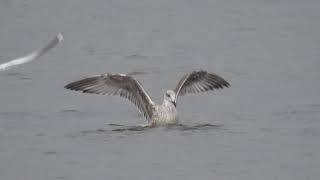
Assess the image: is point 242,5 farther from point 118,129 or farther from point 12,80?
point 118,129

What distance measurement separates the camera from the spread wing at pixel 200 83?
18.7m

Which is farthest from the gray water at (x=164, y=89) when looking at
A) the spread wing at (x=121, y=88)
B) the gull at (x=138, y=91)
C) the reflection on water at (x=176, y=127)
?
the spread wing at (x=121, y=88)

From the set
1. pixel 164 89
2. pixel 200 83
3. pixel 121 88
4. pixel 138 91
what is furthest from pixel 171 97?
pixel 164 89

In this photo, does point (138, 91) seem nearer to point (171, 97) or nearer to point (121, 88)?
point (121, 88)

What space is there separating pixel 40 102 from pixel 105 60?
3875 mm

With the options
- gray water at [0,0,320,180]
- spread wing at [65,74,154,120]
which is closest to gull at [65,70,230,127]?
spread wing at [65,74,154,120]

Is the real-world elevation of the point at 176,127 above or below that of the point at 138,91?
below

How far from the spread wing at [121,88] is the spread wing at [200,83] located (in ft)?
2.07

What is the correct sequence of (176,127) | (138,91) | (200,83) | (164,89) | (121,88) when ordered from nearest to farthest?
1. (176,127)
2. (138,91)
3. (121,88)
4. (200,83)
5. (164,89)

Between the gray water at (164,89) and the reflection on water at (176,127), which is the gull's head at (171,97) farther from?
the gray water at (164,89)

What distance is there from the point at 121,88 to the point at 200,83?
1.27 meters

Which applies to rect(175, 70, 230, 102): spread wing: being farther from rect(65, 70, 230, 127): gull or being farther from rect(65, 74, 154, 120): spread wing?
rect(65, 74, 154, 120): spread wing

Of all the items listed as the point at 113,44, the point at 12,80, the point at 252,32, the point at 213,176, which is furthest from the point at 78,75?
the point at 213,176

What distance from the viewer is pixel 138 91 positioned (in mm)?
18281
